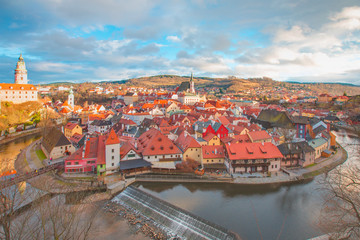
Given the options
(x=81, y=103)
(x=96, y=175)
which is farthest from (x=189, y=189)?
(x=81, y=103)

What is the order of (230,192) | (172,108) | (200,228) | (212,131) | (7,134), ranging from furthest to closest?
(172,108) → (7,134) → (212,131) → (230,192) → (200,228)

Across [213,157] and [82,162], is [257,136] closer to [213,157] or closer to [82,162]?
[213,157]

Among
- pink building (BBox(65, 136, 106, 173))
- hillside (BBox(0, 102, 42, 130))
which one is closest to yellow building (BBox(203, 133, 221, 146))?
pink building (BBox(65, 136, 106, 173))

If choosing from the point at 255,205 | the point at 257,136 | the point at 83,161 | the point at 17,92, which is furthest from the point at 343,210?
the point at 17,92

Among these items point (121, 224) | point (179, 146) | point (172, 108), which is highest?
point (172, 108)

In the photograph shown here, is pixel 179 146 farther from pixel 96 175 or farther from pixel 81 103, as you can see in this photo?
pixel 81 103

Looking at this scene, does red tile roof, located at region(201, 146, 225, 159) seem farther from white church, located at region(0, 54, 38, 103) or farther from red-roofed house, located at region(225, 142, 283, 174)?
white church, located at region(0, 54, 38, 103)
